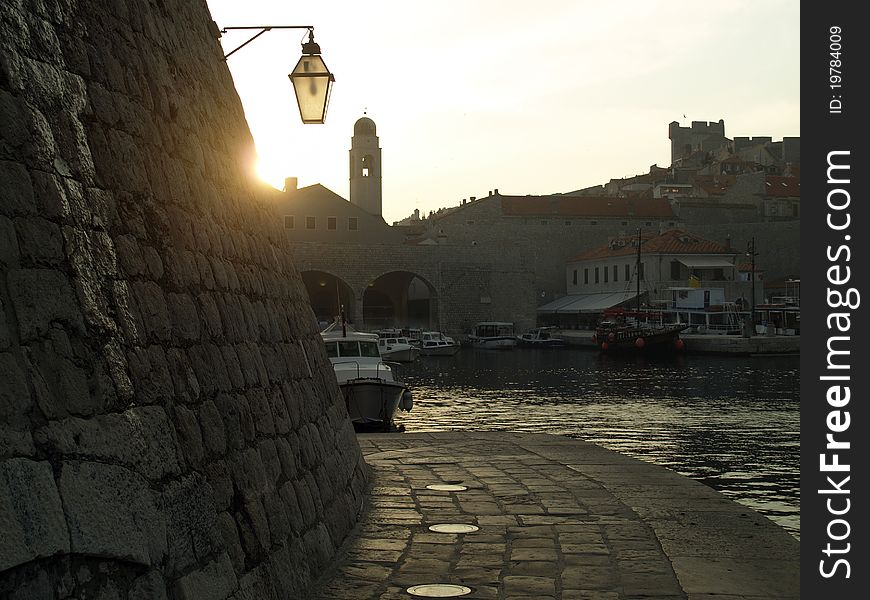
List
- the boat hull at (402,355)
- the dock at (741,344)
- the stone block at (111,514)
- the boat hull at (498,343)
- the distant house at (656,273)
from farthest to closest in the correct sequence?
1. the distant house at (656,273)
2. the boat hull at (498,343)
3. the dock at (741,344)
4. the boat hull at (402,355)
5. the stone block at (111,514)

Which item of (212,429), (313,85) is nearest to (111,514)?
(212,429)

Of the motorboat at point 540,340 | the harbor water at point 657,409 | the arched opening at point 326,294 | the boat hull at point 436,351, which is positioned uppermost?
the arched opening at point 326,294

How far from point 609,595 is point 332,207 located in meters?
58.5

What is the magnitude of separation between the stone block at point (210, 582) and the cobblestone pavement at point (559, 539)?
121 centimetres

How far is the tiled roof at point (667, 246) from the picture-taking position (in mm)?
65562

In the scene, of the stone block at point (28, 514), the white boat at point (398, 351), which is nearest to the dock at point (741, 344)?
the white boat at point (398, 351)

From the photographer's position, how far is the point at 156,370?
12.4ft

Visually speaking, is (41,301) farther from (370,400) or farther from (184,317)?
(370,400)

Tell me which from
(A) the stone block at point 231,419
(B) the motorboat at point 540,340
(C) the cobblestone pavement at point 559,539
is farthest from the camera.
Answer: (B) the motorboat at point 540,340

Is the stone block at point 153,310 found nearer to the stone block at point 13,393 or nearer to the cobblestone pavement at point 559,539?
the stone block at point 13,393

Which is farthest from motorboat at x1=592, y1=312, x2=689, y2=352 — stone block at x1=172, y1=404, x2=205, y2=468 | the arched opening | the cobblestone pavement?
stone block at x1=172, y1=404, x2=205, y2=468

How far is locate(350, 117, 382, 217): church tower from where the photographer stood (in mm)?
78000

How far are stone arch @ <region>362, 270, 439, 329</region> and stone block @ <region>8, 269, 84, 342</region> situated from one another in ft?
202

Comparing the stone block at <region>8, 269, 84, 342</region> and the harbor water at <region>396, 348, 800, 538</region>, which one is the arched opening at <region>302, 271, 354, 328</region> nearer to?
the harbor water at <region>396, 348, 800, 538</region>
